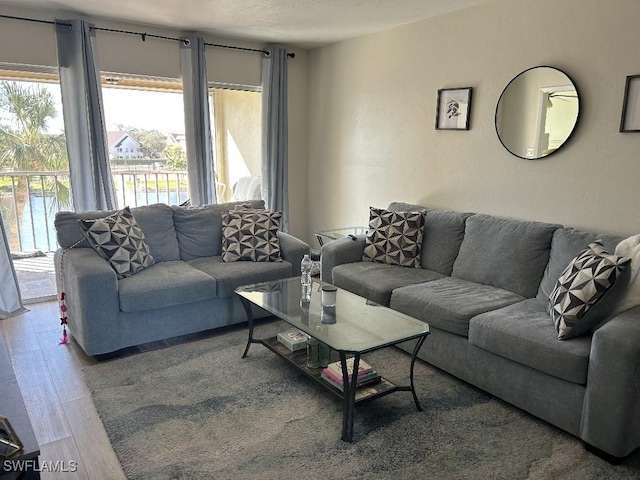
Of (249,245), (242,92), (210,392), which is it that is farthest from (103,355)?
(242,92)

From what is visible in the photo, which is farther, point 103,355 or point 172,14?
point 172,14

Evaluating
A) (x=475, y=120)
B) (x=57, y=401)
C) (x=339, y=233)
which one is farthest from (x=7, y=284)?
(x=475, y=120)

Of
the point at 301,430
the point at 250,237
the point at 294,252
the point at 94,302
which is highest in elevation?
the point at 250,237

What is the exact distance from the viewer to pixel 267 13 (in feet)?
12.2

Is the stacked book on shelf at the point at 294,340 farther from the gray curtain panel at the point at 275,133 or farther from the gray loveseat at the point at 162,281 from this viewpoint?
the gray curtain panel at the point at 275,133

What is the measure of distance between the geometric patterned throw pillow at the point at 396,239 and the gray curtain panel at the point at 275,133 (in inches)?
62.6

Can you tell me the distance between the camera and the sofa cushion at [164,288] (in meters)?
2.96

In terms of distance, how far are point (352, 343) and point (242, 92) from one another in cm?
397

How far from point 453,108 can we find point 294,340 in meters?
2.24

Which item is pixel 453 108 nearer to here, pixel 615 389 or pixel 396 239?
pixel 396 239

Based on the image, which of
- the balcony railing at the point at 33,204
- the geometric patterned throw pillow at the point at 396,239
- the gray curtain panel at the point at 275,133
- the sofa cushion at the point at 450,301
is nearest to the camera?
the sofa cushion at the point at 450,301

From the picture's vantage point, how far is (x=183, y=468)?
1.99 m

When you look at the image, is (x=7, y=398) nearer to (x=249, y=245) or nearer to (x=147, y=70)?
(x=249, y=245)

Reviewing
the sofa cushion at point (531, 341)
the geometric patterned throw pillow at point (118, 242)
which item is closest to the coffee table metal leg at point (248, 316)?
the geometric patterned throw pillow at point (118, 242)
